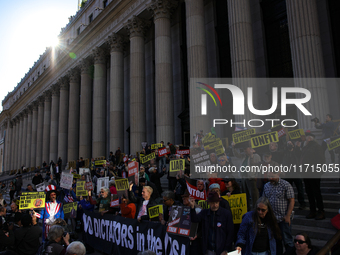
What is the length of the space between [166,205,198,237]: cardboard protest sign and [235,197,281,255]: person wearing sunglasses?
1012 millimetres

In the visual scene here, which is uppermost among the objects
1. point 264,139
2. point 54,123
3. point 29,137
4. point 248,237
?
point 54,123

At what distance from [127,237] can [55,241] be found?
2902 millimetres

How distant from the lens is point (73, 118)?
34938 millimetres

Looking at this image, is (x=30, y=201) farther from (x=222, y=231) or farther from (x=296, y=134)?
(x=296, y=134)

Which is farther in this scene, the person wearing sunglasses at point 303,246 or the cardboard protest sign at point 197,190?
the cardboard protest sign at point 197,190

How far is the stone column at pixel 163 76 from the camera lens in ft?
67.6

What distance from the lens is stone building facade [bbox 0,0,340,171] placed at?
15.5 m

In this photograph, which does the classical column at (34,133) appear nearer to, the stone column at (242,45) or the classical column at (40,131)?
the classical column at (40,131)

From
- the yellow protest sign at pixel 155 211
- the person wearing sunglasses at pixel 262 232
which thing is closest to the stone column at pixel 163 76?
the yellow protest sign at pixel 155 211

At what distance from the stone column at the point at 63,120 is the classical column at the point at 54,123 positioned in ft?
9.96

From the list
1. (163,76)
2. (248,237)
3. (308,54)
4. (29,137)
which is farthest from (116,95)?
(29,137)

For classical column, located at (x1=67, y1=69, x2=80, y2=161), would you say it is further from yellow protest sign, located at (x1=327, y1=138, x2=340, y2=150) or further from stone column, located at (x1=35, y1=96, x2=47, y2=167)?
yellow protest sign, located at (x1=327, y1=138, x2=340, y2=150)

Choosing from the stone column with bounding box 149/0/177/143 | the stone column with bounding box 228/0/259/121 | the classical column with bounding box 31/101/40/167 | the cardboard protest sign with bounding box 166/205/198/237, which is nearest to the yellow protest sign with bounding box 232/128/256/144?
the stone column with bounding box 228/0/259/121

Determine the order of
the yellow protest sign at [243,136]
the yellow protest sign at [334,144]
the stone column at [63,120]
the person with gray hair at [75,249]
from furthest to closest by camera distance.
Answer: the stone column at [63,120] → the yellow protest sign at [243,136] → the yellow protest sign at [334,144] → the person with gray hair at [75,249]
